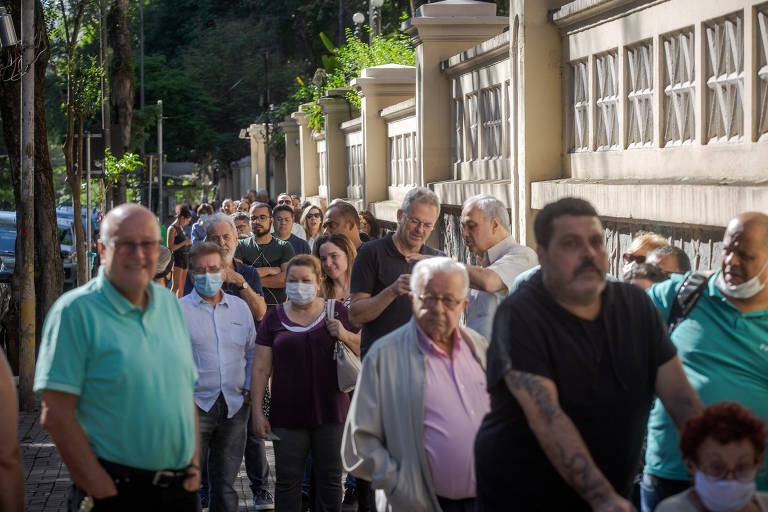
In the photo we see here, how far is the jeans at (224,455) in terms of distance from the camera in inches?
297

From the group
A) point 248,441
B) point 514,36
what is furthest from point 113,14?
point 248,441

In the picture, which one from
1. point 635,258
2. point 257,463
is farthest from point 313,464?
point 635,258

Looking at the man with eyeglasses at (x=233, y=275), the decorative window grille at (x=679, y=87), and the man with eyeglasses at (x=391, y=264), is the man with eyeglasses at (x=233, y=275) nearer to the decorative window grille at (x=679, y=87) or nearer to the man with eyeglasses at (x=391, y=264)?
the man with eyeglasses at (x=391, y=264)

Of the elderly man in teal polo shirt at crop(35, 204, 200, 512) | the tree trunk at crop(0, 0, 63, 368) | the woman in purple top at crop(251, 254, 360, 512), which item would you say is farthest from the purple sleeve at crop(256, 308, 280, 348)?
the tree trunk at crop(0, 0, 63, 368)

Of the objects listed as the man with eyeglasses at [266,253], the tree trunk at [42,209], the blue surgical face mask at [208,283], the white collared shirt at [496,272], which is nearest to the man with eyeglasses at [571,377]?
the white collared shirt at [496,272]

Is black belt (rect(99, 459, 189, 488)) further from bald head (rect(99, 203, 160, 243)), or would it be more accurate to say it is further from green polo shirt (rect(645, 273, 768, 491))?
green polo shirt (rect(645, 273, 768, 491))

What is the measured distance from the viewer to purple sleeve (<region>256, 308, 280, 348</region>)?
24.5 ft

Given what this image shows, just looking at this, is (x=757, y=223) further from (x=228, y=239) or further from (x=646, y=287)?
(x=228, y=239)

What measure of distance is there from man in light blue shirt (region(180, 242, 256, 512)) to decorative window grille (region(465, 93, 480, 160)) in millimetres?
6387

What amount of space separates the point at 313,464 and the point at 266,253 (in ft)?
11.5

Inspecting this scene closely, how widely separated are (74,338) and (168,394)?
41 cm

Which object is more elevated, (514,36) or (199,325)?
(514,36)

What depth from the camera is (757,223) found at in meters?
4.87

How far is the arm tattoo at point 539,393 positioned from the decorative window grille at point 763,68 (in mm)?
3502
